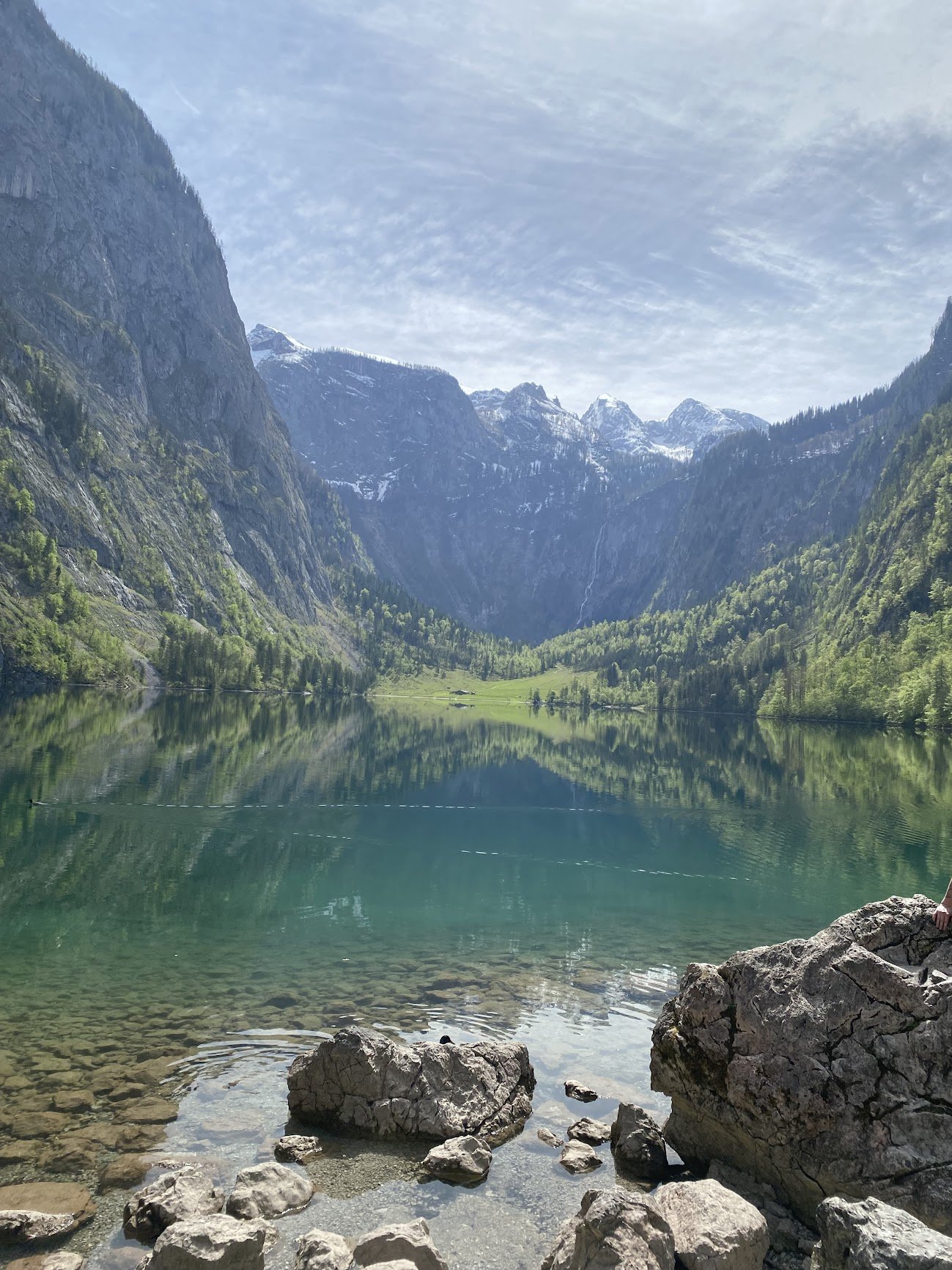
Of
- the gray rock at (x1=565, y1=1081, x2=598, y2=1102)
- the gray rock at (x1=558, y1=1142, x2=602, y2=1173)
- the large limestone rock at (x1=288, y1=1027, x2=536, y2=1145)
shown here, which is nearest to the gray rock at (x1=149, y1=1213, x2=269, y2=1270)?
the large limestone rock at (x1=288, y1=1027, x2=536, y2=1145)

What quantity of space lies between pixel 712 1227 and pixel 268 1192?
801 cm

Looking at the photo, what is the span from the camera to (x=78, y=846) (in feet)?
160

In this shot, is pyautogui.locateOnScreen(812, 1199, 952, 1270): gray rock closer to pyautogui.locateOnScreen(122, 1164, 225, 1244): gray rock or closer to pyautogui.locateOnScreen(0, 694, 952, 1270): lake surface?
pyautogui.locateOnScreen(0, 694, 952, 1270): lake surface

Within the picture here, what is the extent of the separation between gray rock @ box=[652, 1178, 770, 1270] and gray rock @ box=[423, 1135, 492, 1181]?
4.15m

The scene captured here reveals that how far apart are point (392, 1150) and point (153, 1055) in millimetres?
8002

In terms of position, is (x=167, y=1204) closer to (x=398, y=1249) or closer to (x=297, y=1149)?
(x=297, y=1149)

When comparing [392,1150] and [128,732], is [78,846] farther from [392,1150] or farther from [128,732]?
[128,732]

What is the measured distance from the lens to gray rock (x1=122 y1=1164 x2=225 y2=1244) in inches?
538

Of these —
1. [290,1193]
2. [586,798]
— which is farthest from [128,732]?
[290,1193]

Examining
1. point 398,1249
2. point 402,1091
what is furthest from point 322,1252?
point 402,1091

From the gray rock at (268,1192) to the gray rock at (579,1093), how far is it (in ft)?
24.1

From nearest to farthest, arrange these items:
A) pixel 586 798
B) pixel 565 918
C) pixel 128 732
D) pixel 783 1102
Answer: pixel 783 1102 → pixel 565 918 → pixel 586 798 → pixel 128 732

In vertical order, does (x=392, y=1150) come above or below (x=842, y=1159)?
below

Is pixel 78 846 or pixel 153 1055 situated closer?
pixel 153 1055
